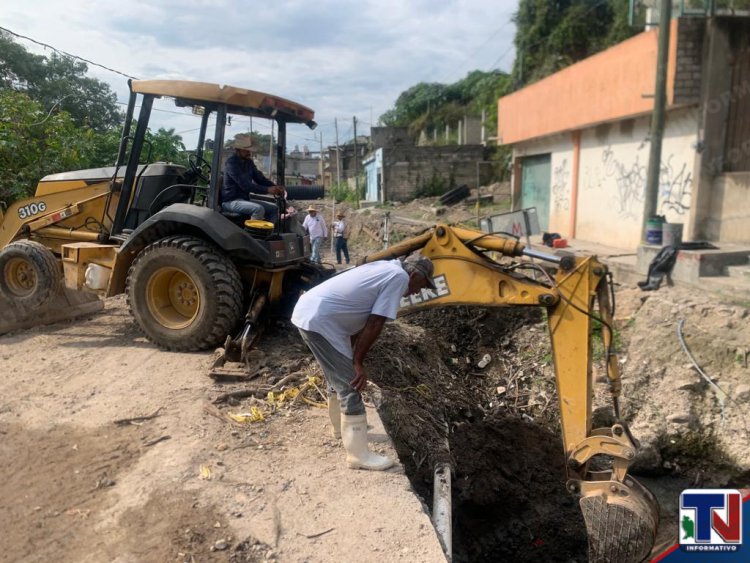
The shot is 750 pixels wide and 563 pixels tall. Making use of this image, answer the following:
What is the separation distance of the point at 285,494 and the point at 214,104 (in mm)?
3877

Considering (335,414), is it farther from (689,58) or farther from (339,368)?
(689,58)

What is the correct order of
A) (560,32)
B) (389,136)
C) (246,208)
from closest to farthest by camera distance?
(246,208) → (560,32) → (389,136)

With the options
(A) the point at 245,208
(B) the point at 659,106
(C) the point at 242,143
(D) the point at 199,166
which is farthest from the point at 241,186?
(B) the point at 659,106

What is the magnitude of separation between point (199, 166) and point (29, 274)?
92.0 inches

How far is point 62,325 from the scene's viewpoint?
7246 millimetres

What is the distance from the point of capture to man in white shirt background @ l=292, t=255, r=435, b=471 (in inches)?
143

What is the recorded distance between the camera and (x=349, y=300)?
3.70 m

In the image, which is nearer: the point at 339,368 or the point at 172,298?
the point at 339,368

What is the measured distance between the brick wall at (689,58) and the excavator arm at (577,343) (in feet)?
27.0

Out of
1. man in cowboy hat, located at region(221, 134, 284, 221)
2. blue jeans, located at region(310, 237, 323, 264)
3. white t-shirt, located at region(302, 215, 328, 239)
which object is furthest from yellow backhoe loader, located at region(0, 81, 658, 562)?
blue jeans, located at region(310, 237, 323, 264)

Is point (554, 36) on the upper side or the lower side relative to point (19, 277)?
upper

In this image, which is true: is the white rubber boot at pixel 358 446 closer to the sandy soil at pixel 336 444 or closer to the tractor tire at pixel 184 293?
the sandy soil at pixel 336 444

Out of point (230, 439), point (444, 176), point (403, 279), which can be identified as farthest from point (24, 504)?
point (444, 176)

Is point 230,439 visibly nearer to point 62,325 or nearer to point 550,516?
point 550,516
